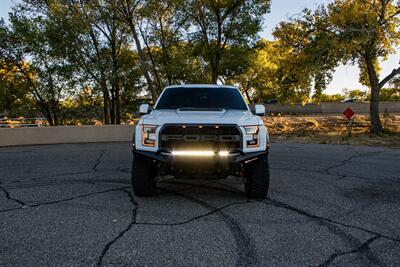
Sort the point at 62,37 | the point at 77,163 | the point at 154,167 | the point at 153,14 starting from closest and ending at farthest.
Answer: the point at 154,167 < the point at 77,163 < the point at 62,37 < the point at 153,14

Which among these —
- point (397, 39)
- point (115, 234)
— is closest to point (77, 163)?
point (115, 234)

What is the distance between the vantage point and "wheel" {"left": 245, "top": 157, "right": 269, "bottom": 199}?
4.66 metres

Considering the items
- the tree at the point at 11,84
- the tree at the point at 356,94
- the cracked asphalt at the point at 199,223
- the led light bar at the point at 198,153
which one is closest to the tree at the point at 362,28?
the cracked asphalt at the point at 199,223

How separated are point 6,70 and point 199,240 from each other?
2225 centimetres

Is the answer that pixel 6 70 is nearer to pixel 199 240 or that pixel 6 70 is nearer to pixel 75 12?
pixel 75 12

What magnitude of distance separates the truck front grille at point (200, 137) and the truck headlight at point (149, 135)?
15 centimetres

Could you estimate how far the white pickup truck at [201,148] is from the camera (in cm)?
430

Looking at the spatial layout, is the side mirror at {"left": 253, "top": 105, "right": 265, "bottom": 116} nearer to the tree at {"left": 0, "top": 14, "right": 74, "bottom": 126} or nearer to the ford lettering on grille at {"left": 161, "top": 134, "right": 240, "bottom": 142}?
the ford lettering on grille at {"left": 161, "top": 134, "right": 240, "bottom": 142}

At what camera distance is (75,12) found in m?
20.6

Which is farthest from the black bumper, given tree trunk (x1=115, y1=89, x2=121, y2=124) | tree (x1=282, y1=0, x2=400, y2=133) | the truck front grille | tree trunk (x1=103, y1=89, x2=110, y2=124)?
tree trunk (x1=115, y1=89, x2=121, y2=124)

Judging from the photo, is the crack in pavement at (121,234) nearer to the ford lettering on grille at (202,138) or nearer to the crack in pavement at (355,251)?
the ford lettering on grille at (202,138)

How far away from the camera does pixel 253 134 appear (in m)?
4.62

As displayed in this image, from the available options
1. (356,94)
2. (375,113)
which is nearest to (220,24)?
(375,113)

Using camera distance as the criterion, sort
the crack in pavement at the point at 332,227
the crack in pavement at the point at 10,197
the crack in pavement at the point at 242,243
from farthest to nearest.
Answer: the crack in pavement at the point at 10,197
the crack in pavement at the point at 332,227
the crack in pavement at the point at 242,243
